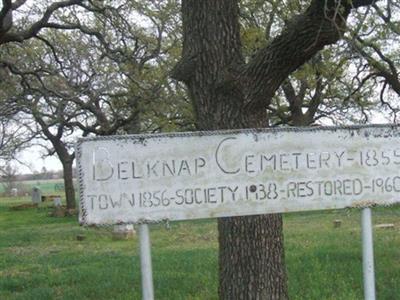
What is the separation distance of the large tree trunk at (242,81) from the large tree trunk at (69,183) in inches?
1146

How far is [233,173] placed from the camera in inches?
162

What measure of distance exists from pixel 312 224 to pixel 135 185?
16.4m

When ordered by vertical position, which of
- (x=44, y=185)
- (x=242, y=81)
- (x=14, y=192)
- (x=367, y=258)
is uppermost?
(x=242, y=81)

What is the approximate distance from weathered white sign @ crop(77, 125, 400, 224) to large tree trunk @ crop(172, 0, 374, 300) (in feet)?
3.87

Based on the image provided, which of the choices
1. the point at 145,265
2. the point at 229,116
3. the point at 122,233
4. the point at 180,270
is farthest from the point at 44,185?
the point at 145,265

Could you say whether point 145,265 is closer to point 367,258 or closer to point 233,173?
point 233,173

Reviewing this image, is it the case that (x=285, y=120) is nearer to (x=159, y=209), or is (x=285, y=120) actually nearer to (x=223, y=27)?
(x=223, y=27)

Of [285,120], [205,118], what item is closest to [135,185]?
[205,118]

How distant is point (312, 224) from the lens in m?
19.8

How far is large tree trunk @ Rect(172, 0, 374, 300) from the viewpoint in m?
5.20

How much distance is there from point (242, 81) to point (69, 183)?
30.8 m

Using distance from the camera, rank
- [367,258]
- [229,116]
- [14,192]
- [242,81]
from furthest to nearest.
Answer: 1. [14,192]
2. [229,116]
3. [242,81]
4. [367,258]

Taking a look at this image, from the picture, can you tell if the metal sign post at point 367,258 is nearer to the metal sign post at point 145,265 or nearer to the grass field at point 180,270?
the grass field at point 180,270

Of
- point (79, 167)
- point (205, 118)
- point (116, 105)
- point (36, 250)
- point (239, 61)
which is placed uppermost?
point (116, 105)
